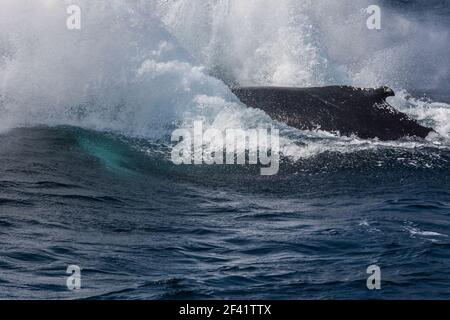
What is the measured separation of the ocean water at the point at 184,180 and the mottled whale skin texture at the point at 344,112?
0.38 metres

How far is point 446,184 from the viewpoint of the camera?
17250mm

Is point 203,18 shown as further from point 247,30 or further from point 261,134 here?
point 261,134

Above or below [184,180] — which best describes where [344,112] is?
above

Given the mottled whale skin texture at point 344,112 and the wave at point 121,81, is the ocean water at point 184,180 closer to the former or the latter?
the wave at point 121,81

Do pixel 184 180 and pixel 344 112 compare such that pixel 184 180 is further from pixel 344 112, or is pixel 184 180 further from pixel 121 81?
pixel 121 81

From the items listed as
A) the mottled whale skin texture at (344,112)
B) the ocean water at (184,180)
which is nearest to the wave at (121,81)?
the ocean water at (184,180)

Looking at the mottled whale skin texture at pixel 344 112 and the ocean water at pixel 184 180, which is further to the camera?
the mottled whale skin texture at pixel 344 112

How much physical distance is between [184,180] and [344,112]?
500cm

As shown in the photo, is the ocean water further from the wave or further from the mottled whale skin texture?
the mottled whale skin texture

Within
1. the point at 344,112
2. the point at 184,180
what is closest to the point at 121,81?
the point at 184,180

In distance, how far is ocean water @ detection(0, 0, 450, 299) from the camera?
12.0 m

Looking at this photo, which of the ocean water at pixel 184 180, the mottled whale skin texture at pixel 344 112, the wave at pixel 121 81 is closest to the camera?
the ocean water at pixel 184 180

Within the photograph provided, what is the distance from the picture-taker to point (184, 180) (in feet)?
57.8

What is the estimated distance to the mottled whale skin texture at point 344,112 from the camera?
20.2m
